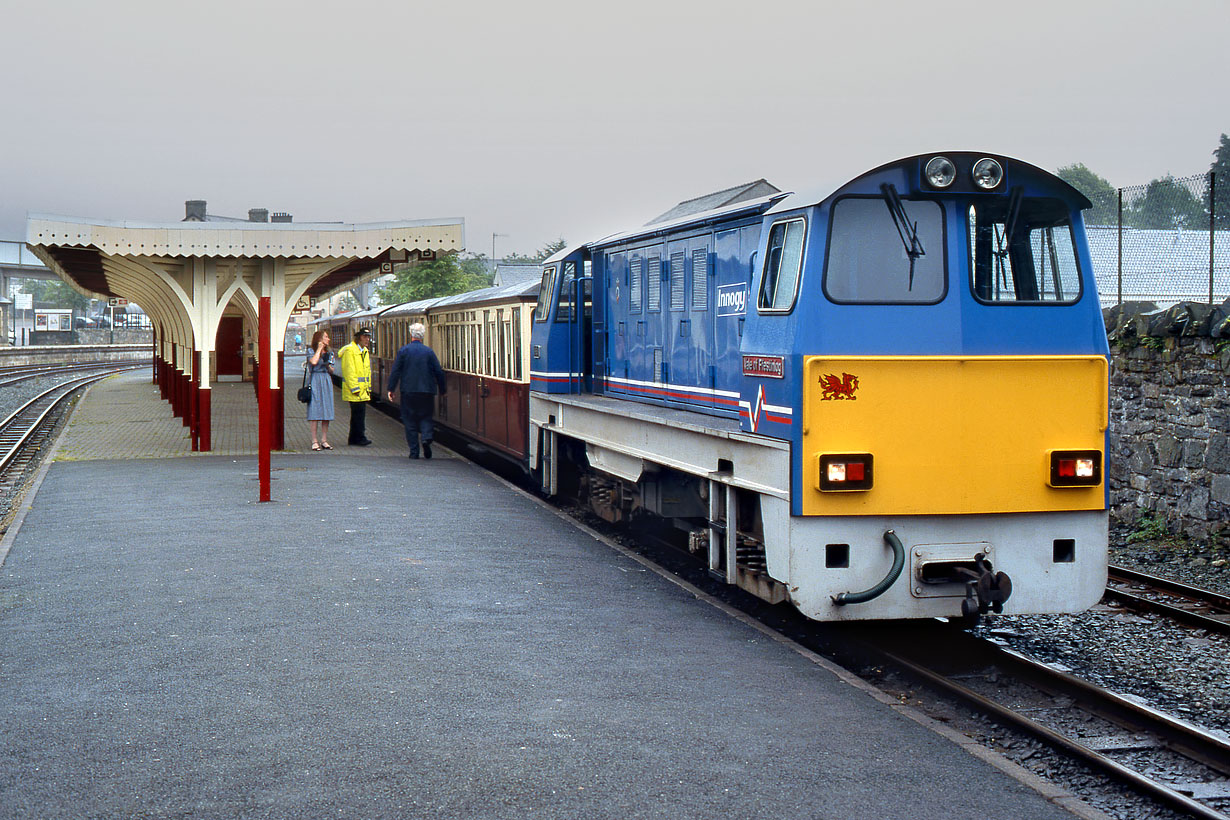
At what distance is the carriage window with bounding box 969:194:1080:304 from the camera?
7.00 metres

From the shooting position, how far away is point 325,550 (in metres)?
9.61

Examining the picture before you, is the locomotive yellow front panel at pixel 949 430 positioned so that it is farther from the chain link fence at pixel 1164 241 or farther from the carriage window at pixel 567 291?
the carriage window at pixel 567 291

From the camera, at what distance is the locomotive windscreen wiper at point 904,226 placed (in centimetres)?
688

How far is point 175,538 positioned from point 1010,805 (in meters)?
7.68

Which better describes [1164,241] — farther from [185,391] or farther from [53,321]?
[53,321]

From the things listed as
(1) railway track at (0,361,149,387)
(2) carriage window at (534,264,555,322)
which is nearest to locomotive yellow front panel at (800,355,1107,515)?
(2) carriage window at (534,264,555,322)

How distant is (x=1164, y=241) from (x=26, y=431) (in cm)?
2063

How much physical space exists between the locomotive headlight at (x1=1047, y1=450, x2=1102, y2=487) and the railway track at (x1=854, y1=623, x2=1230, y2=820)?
3.42 feet

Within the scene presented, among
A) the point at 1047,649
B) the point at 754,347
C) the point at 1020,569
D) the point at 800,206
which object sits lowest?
the point at 1047,649

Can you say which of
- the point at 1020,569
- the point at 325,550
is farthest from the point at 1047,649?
the point at 325,550

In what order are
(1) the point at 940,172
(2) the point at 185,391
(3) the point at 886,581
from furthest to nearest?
(2) the point at 185,391, (1) the point at 940,172, (3) the point at 886,581

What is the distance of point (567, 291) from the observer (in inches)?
499

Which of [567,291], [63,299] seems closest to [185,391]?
[567,291]

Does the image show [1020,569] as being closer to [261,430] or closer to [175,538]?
[175,538]
